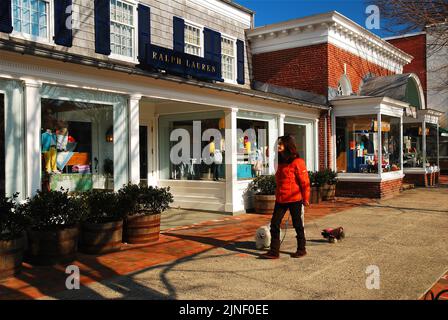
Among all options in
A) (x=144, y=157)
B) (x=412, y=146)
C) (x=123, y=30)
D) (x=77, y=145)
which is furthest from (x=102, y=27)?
(x=412, y=146)

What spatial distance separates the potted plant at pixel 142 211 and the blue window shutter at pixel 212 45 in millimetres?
7470

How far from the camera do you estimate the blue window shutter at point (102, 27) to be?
10.7 metres

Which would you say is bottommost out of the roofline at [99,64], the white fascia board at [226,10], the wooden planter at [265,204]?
the wooden planter at [265,204]

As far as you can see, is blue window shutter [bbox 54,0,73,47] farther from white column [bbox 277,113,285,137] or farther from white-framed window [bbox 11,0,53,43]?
white column [bbox 277,113,285,137]

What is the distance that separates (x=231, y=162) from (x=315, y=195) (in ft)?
11.2

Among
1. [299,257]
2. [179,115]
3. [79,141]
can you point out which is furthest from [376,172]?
[79,141]

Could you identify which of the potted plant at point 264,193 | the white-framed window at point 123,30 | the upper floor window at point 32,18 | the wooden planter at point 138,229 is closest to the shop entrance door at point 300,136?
the potted plant at point 264,193

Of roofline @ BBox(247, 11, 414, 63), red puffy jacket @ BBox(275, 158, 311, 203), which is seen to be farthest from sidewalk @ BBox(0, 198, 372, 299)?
roofline @ BBox(247, 11, 414, 63)

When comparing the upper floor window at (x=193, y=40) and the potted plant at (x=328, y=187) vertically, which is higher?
the upper floor window at (x=193, y=40)

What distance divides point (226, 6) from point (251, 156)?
616cm

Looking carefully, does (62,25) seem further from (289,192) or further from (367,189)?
(367,189)

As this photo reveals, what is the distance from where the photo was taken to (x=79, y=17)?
1034 centimetres

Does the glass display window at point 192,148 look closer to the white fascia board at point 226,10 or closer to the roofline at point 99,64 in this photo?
the roofline at point 99,64
